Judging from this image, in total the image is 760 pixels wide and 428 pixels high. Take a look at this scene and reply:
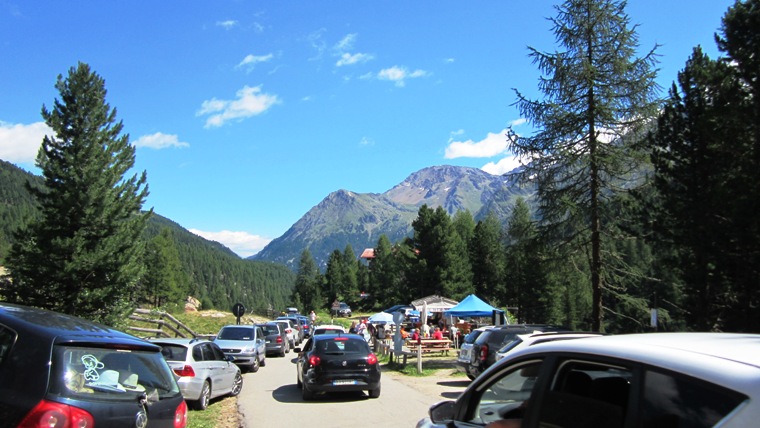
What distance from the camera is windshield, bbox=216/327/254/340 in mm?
21031

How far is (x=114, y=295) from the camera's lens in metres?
21.2

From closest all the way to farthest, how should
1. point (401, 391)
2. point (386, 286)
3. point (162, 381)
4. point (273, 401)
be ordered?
point (162, 381)
point (273, 401)
point (401, 391)
point (386, 286)

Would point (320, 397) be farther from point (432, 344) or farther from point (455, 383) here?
point (432, 344)

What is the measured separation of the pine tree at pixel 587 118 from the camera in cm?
1912

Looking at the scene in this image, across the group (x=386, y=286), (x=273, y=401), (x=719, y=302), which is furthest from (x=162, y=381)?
(x=386, y=286)

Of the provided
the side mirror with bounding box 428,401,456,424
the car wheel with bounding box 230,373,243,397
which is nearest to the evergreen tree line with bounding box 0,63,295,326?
the car wheel with bounding box 230,373,243,397

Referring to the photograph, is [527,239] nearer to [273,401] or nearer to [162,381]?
[273,401]

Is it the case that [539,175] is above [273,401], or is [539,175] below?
above

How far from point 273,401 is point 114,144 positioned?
14574 mm

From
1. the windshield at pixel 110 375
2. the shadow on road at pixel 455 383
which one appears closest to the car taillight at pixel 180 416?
the windshield at pixel 110 375

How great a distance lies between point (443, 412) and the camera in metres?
3.99

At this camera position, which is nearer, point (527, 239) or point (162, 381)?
point (162, 381)

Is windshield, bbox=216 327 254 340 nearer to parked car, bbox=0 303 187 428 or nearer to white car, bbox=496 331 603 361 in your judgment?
white car, bbox=496 331 603 361

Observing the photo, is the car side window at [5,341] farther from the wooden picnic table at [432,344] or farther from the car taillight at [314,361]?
the wooden picnic table at [432,344]
